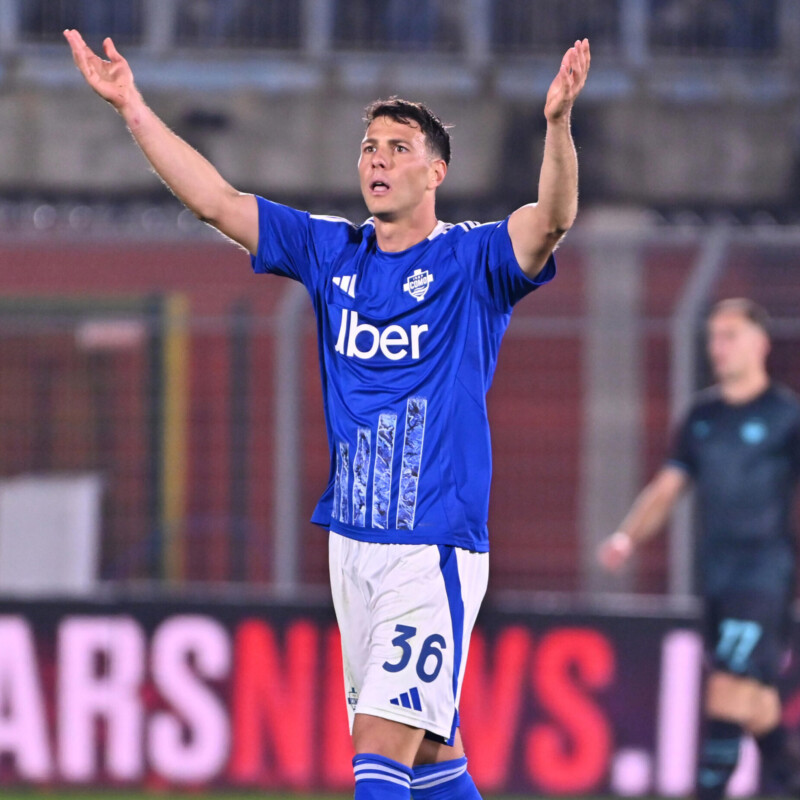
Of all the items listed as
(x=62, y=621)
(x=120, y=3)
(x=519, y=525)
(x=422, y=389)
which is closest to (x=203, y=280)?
(x=120, y=3)

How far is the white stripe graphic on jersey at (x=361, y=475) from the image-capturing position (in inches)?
160

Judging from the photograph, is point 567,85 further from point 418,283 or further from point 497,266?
point 418,283

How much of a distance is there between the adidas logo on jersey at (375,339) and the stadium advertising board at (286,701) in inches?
146

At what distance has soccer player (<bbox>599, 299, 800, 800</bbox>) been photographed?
6.42 meters

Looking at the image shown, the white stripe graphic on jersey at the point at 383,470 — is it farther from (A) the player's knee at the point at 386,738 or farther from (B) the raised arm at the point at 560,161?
(B) the raised arm at the point at 560,161

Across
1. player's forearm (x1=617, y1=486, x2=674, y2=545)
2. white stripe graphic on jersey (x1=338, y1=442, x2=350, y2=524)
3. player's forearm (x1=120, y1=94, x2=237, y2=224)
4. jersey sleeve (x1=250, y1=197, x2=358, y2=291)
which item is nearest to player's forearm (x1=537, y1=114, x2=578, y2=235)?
jersey sleeve (x1=250, y1=197, x2=358, y2=291)

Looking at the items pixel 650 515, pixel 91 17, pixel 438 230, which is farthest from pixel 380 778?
pixel 91 17

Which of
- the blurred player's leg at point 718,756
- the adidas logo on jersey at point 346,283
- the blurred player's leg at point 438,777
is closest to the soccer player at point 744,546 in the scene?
the blurred player's leg at point 718,756

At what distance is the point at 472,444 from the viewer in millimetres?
4070

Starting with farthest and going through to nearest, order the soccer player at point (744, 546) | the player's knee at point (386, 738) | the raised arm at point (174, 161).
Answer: the soccer player at point (744, 546) → the raised arm at point (174, 161) → the player's knee at point (386, 738)

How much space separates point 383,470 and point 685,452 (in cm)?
300

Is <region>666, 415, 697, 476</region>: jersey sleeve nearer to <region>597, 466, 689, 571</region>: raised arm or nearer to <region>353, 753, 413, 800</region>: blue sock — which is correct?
<region>597, 466, 689, 571</region>: raised arm

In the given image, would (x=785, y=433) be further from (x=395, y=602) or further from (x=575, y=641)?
(x=395, y=602)

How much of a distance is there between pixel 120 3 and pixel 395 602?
980 cm
